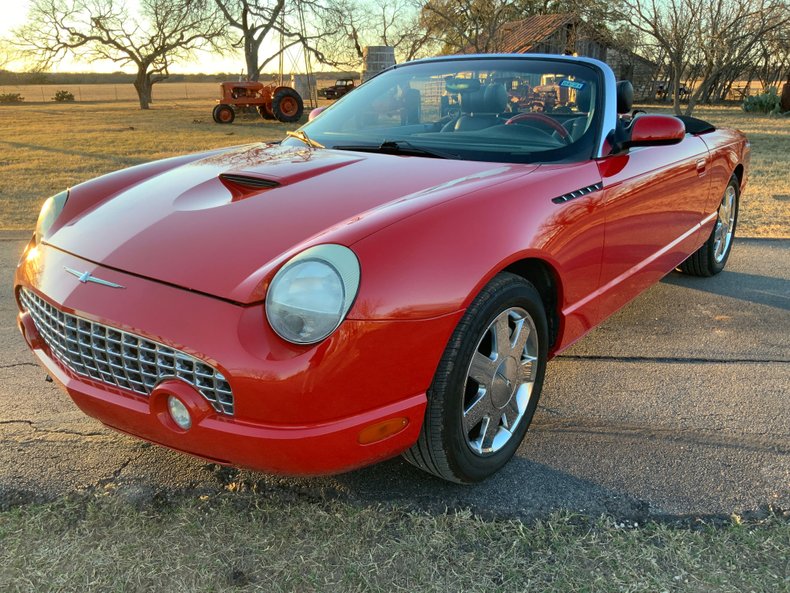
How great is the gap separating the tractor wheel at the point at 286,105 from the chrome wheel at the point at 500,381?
71.6 ft

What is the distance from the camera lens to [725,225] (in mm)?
4824

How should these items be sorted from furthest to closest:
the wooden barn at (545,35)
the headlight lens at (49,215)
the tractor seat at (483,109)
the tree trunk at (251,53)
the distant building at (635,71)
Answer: the tree trunk at (251,53), the distant building at (635,71), the wooden barn at (545,35), the tractor seat at (483,109), the headlight lens at (49,215)

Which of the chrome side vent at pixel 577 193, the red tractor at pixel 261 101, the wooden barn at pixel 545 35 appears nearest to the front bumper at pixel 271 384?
the chrome side vent at pixel 577 193

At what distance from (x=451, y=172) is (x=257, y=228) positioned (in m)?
0.83

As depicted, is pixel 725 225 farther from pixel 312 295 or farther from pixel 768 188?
pixel 768 188

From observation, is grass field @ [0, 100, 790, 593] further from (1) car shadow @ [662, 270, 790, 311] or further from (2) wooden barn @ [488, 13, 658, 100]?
(2) wooden barn @ [488, 13, 658, 100]

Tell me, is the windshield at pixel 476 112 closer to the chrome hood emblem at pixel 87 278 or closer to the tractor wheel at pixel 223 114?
the chrome hood emblem at pixel 87 278

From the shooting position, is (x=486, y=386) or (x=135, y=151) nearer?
(x=486, y=386)

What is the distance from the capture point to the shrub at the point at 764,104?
23281 mm

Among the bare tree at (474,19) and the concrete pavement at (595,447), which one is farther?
the bare tree at (474,19)

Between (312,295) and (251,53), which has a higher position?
(251,53)

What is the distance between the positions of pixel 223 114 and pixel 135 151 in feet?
32.1

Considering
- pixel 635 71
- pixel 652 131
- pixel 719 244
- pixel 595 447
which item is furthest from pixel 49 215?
pixel 635 71

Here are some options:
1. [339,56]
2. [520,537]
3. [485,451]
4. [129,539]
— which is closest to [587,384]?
[485,451]
